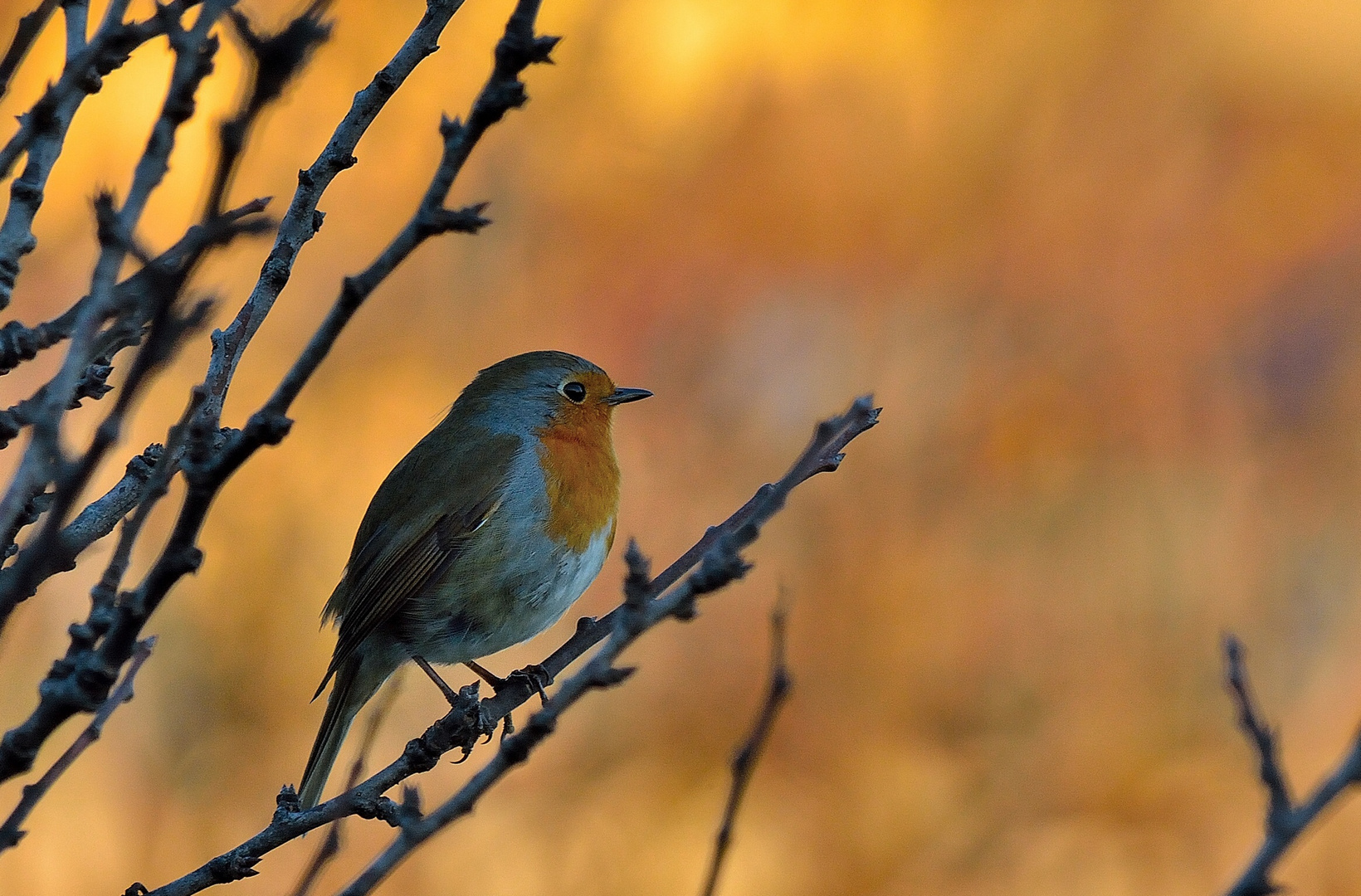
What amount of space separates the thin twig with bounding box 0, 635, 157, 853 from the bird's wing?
1332mm

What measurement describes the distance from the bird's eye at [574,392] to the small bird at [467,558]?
0.49ft

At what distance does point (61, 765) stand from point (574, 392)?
2.08m

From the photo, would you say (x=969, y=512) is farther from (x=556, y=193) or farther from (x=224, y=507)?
(x=224, y=507)

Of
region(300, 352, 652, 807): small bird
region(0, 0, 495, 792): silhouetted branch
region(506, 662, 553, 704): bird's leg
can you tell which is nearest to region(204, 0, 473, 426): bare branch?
region(0, 0, 495, 792): silhouetted branch

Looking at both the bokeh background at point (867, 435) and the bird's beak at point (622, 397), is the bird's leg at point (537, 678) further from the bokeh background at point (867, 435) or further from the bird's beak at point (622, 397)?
the bokeh background at point (867, 435)

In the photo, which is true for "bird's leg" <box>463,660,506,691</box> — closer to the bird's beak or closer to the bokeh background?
the bird's beak

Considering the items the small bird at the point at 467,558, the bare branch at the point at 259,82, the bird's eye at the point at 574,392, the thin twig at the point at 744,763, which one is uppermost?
the bird's eye at the point at 574,392

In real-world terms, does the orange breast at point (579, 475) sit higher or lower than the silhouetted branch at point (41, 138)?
higher

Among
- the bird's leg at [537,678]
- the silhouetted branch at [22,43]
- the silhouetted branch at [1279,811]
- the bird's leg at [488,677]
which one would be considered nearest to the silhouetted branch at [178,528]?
the silhouetted branch at [22,43]

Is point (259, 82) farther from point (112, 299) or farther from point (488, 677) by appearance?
point (488, 677)

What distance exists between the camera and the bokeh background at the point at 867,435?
14.9 feet

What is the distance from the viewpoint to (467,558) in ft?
10.0

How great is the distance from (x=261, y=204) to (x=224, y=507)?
369 centimetres

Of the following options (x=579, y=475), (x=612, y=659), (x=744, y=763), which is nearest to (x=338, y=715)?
(x=579, y=475)
